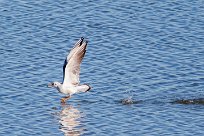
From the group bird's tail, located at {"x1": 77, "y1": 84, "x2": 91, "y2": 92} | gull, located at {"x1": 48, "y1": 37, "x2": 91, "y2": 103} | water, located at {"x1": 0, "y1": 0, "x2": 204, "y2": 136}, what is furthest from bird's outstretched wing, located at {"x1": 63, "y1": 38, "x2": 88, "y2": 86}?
water, located at {"x1": 0, "y1": 0, "x2": 204, "y2": 136}

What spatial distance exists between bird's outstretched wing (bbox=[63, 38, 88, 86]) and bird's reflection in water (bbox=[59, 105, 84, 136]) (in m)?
0.67

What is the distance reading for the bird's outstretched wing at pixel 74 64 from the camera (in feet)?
74.0

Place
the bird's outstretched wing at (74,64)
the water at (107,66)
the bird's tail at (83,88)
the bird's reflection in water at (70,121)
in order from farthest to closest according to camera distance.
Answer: the bird's tail at (83,88), the bird's outstretched wing at (74,64), the water at (107,66), the bird's reflection in water at (70,121)

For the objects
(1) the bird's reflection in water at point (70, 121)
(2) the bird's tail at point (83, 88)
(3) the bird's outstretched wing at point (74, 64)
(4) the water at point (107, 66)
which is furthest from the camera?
(2) the bird's tail at point (83, 88)

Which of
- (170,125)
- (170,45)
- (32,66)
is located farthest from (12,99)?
(170,45)

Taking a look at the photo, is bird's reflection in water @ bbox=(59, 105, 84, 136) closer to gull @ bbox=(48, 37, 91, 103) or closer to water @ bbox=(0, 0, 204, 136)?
water @ bbox=(0, 0, 204, 136)

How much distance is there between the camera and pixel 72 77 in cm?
2341

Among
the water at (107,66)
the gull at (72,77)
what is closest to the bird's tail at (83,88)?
the gull at (72,77)

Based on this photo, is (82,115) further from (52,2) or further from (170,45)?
(52,2)

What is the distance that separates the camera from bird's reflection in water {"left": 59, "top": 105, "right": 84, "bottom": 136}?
21.6 metres

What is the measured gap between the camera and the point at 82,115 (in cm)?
2277

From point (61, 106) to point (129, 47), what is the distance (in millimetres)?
4609

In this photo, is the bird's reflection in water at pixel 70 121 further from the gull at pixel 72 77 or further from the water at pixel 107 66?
the gull at pixel 72 77

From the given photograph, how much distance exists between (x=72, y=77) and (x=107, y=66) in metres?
2.63
